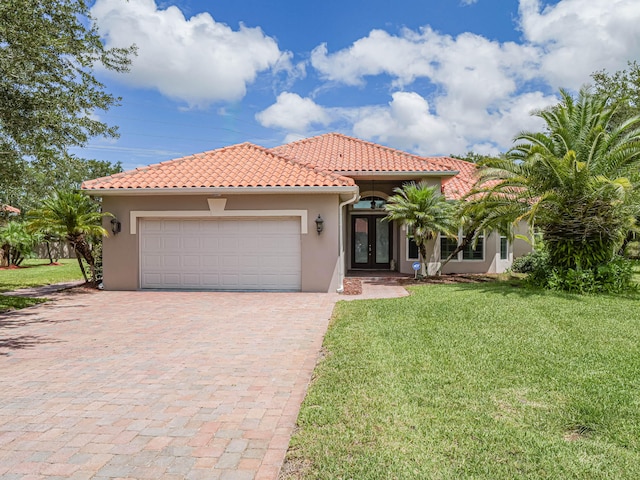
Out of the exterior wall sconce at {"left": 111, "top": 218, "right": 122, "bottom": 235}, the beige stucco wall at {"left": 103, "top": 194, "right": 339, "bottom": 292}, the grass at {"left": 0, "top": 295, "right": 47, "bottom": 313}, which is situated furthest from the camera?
the exterior wall sconce at {"left": 111, "top": 218, "right": 122, "bottom": 235}

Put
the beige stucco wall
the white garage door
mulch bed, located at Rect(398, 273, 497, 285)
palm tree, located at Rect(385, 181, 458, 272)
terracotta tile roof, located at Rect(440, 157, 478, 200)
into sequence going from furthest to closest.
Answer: terracotta tile roof, located at Rect(440, 157, 478, 200), mulch bed, located at Rect(398, 273, 497, 285), palm tree, located at Rect(385, 181, 458, 272), the white garage door, the beige stucco wall

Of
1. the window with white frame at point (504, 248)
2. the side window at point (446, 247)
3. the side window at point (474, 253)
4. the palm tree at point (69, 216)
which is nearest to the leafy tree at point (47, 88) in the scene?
the palm tree at point (69, 216)

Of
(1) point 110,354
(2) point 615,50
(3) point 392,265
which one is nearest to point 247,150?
(3) point 392,265

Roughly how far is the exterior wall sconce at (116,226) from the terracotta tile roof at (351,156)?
790 cm

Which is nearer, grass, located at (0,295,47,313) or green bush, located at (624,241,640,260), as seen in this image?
grass, located at (0,295,47,313)

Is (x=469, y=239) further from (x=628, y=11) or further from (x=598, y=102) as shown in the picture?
(x=628, y=11)

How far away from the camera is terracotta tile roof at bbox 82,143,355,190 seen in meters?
13.7

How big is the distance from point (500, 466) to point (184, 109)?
93.4 feet

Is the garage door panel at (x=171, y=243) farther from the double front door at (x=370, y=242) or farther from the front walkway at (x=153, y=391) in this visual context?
the double front door at (x=370, y=242)

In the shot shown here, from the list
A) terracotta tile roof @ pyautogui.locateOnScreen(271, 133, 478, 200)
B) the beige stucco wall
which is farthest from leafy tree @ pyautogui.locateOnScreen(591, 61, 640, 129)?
the beige stucco wall

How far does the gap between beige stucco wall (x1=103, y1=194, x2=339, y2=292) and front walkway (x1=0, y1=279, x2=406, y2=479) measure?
3525 millimetres

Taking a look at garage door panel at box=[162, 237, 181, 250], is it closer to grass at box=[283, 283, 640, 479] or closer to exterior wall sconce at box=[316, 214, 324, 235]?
exterior wall sconce at box=[316, 214, 324, 235]

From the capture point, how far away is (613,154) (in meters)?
11.7

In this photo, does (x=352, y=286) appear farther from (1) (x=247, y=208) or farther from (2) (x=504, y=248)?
(2) (x=504, y=248)
